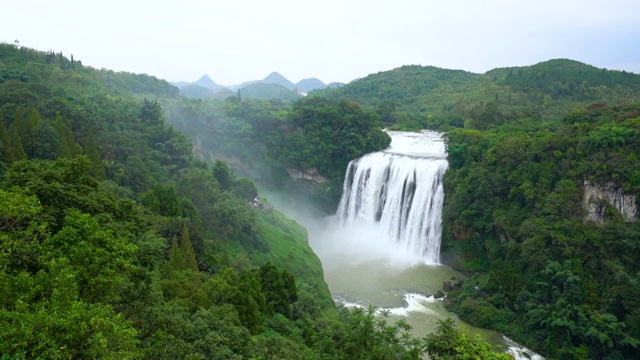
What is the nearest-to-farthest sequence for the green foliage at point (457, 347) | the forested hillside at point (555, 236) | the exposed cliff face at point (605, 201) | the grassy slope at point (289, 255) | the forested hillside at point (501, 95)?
1. the green foliage at point (457, 347)
2. the forested hillside at point (555, 236)
3. the exposed cliff face at point (605, 201)
4. the grassy slope at point (289, 255)
5. the forested hillside at point (501, 95)

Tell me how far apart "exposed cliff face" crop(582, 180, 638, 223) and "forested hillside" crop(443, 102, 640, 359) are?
0.17ft

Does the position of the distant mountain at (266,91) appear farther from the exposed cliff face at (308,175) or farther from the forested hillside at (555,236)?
the forested hillside at (555,236)

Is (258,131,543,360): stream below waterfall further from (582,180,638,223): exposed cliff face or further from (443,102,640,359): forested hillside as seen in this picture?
(582,180,638,223): exposed cliff face

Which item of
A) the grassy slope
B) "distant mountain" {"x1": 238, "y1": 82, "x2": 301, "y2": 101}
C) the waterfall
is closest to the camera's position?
the grassy slope

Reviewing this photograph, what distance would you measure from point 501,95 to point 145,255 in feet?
173

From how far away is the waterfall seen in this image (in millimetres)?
31609

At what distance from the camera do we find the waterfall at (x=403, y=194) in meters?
31.6

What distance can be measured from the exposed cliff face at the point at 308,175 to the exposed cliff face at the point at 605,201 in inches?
897

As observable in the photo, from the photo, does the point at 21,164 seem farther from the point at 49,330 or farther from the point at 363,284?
the point at 363,284

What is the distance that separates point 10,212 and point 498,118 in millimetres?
39836

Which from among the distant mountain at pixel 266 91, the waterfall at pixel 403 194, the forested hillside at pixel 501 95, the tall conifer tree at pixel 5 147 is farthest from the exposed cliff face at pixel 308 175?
the distant mountain at pixel 266 91

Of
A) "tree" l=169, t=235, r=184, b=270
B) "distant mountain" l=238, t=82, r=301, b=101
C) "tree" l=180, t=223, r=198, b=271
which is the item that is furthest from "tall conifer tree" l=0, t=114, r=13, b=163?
"distant mountain" l=238, t=82, r=301, b=101

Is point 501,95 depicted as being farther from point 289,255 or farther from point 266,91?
point 266,91

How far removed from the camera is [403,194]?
111 ft
